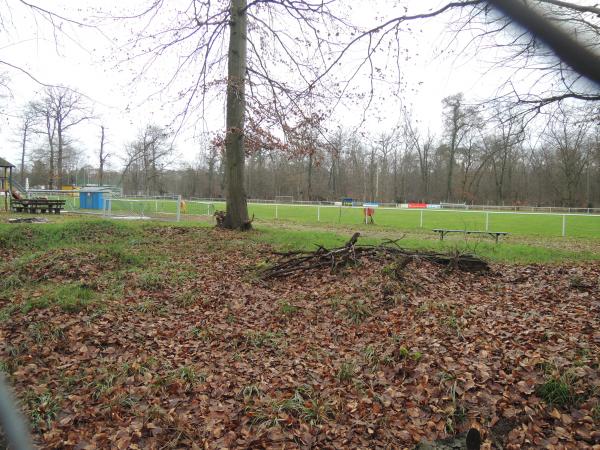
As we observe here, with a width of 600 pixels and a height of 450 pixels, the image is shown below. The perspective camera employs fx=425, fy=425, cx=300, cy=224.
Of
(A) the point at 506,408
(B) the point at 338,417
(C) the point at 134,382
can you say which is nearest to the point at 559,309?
(A) the point at 506,408

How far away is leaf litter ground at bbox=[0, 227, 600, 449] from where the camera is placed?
137 inches

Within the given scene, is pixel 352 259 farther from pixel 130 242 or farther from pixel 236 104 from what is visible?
pixel 236 104

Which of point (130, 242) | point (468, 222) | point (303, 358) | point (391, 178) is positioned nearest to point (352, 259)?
point (303, 358)

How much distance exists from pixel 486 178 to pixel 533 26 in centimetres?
6822

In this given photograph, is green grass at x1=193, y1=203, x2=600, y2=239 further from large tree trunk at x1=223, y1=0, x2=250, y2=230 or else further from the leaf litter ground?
the leaf litter ground

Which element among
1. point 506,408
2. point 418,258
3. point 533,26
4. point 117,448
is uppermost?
point 533,26

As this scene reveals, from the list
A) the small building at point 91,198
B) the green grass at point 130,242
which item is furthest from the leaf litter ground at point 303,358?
the small building at point 91,198

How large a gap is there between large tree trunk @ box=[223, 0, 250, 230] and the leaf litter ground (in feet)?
17.7

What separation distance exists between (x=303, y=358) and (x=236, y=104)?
8981 millimetres

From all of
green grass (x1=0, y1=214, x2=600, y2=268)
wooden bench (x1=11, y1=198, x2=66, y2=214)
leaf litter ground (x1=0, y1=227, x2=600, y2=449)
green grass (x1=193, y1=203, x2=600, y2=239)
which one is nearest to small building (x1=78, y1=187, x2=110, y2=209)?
wooden bench (x1=11, y1=198, x2=66, y2=214)

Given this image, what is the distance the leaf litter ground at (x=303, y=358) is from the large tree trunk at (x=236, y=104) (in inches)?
212

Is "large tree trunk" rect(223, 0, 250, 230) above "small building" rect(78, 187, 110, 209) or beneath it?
above

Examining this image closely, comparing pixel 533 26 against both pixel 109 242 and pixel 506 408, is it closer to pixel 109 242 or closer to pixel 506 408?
pixel 506 408

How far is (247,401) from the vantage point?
394cm
